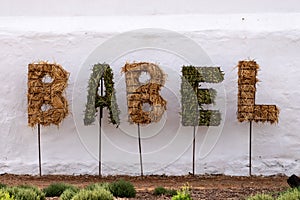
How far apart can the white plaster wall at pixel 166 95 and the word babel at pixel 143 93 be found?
1.54 feet

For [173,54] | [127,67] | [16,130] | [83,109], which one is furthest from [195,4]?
[16,130]

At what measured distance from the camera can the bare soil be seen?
33.8 ft

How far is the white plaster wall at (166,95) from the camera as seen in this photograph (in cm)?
1133

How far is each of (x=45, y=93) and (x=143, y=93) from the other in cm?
156

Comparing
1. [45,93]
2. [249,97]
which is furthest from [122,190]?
[249,97]

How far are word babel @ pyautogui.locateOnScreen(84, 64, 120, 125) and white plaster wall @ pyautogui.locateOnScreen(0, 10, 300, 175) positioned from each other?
14.0 inches

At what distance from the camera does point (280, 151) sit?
37.1ft

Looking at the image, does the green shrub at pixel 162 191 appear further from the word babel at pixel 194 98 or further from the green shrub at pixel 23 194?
the green shrub at pixel 23 194

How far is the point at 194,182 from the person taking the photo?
11.1m

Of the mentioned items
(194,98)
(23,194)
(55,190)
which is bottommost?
(55,190)

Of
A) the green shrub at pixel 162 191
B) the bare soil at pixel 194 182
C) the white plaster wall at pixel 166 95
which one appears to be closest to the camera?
the green shrub at pixel 162 191

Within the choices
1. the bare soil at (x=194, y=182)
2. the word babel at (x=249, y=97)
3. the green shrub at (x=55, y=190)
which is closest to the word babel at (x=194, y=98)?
the word babel at (x=249, y=97)

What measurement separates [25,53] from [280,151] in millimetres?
4541

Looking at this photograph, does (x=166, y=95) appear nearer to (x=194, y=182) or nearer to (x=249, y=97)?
(x=249, y=97)
